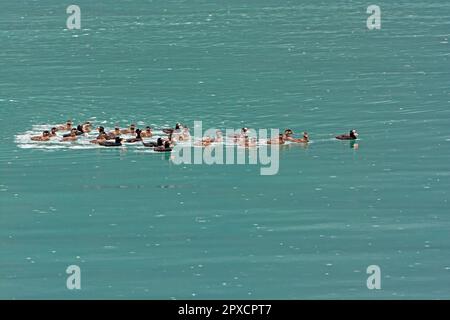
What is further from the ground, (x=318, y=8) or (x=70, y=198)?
(x=318, y=8)

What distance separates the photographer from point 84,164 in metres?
75.3

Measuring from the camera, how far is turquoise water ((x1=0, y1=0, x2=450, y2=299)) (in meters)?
60.8

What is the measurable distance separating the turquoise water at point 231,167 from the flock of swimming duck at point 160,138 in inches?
27.7

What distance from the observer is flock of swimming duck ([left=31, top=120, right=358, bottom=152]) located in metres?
77.6

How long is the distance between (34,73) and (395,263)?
4039cm

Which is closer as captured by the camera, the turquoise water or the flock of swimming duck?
the turquoise water

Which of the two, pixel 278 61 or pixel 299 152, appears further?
pixel 278 61

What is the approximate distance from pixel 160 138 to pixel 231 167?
4805 millimetres

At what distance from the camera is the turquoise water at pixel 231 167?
6081 cm

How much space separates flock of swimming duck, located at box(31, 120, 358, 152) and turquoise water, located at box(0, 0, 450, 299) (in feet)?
2.31

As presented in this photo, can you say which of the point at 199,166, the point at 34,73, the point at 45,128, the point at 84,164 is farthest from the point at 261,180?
the point at 34,73
